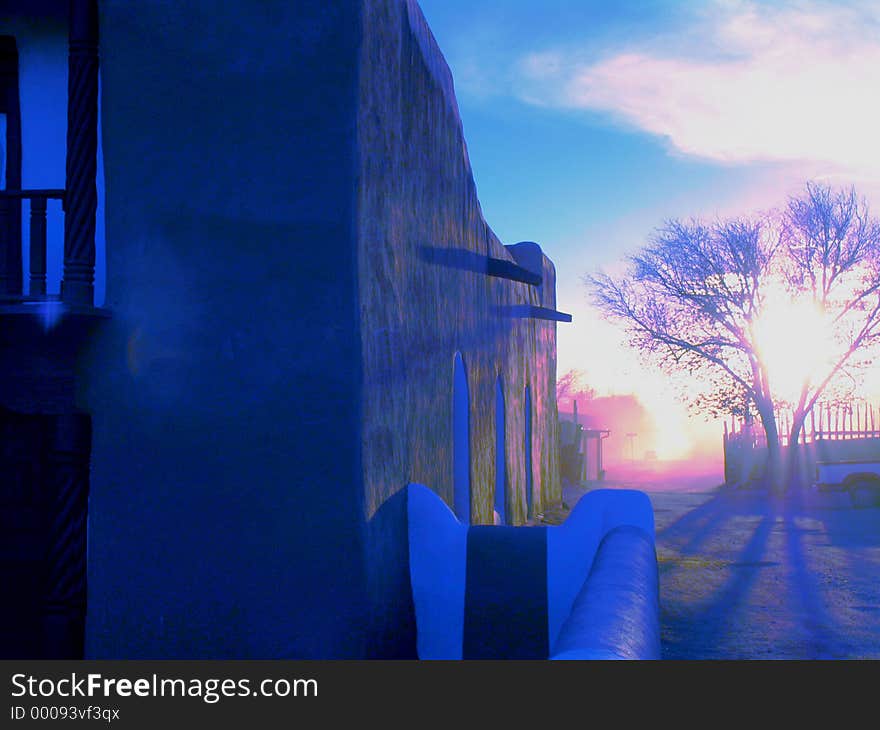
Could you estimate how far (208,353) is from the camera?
Answer: 17.3 ft

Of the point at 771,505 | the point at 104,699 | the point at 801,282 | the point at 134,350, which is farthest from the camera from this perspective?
the point at 801,282

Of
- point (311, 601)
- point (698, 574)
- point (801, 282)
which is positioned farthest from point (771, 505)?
point (311, 601)

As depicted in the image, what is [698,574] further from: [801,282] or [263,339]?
[801,282]

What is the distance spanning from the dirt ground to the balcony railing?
19.0 feet

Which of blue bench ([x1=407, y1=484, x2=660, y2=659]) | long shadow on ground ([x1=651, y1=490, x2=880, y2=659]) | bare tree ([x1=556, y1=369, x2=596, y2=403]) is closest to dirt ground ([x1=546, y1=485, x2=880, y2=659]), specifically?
long shadow on ground ([x1=651, y1=490, x2=880, y2=659])

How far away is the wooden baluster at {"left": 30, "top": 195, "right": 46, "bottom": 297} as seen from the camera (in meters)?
5.41

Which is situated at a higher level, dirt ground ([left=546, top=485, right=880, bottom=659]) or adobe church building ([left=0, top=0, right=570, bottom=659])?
adobe church building ([left=0, top=0, right=570, bottom=659])

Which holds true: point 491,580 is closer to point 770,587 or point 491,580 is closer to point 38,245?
point 38,245

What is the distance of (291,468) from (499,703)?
244 centimetres

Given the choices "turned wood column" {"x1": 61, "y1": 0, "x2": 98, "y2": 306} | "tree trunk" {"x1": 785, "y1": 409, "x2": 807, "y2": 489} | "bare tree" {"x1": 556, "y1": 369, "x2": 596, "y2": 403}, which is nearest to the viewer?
"turned wood column" {"x1": 61, "y1": 0, "x2": 98, "y2": 306}

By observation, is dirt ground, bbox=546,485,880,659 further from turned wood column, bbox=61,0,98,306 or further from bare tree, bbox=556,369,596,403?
bare tree, bbox=556,369,596,403

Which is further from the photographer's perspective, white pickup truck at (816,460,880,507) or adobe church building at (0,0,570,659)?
white pickup truck at (816,460,880,507)

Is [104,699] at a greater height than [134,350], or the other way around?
[134,350]

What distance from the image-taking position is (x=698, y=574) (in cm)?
1175
